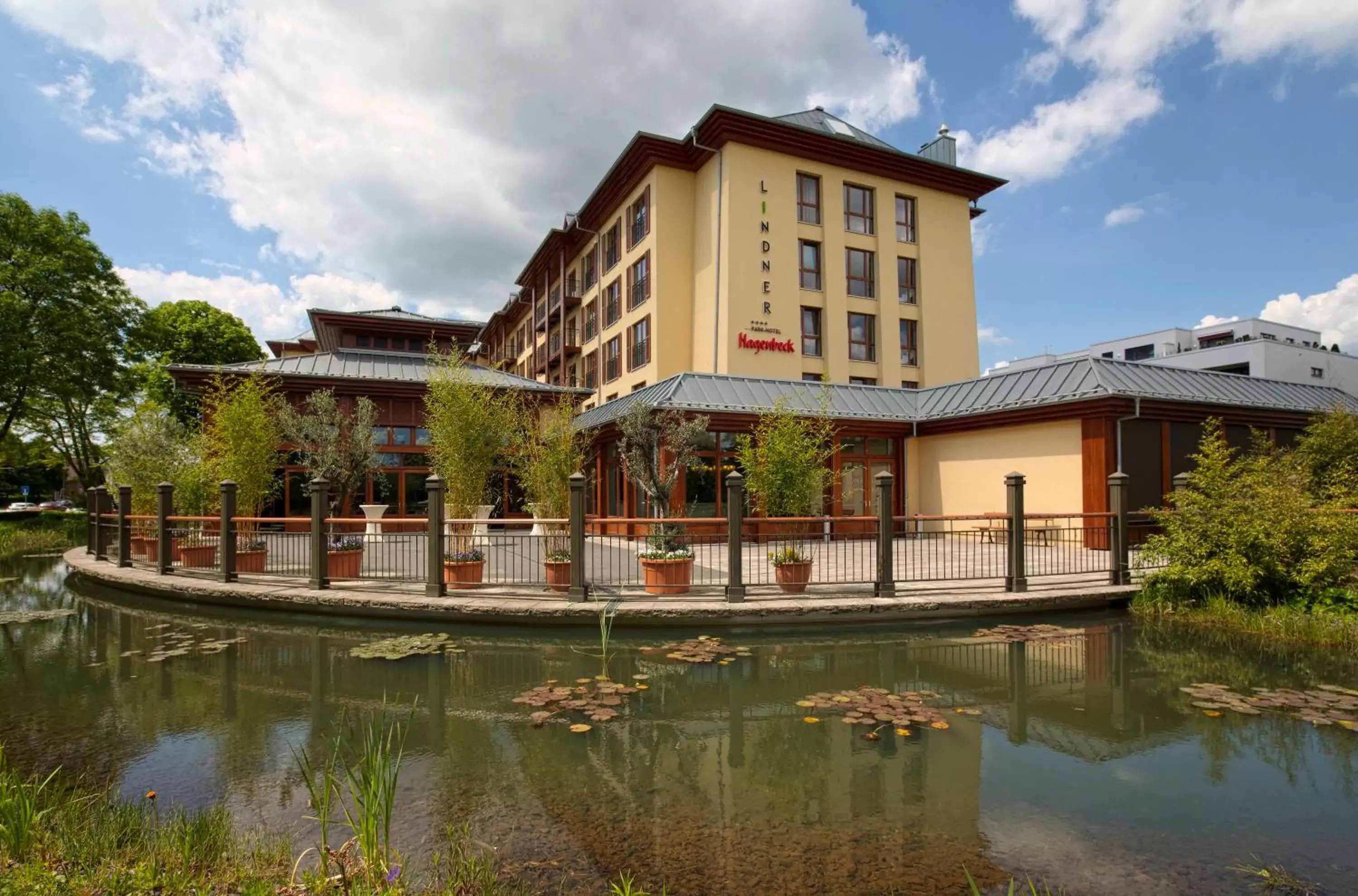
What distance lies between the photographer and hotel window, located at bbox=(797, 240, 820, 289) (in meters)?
24.0

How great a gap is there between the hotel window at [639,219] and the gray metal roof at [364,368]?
673 cm

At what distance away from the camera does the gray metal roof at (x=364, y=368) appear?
64.1 ft

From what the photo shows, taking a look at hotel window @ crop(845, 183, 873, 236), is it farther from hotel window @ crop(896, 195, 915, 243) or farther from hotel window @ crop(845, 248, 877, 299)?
hotel window @ crop(896, 195, 915, 243)

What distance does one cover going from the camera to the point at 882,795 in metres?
4.05

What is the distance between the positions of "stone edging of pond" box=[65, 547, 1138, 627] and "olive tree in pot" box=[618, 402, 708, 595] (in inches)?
15.2

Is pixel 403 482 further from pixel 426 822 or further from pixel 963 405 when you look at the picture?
pixel 426 822

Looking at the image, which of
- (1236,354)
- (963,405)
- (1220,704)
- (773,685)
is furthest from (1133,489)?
(1236,354)

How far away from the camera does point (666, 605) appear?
865 centimetres

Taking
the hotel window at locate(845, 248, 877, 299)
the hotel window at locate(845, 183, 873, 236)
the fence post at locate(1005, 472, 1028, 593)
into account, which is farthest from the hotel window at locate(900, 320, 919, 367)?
the fence post at locate(1005, 472, 1028, 593)

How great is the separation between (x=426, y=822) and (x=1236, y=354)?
157ft

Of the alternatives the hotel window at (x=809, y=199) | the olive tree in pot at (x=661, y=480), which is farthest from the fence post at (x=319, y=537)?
the hotel window at (x=809, y=199)

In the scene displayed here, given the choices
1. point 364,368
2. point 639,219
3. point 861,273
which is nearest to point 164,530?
point 364,368

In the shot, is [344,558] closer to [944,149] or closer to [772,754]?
[772,754]

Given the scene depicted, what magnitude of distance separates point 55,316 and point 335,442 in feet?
57.3
